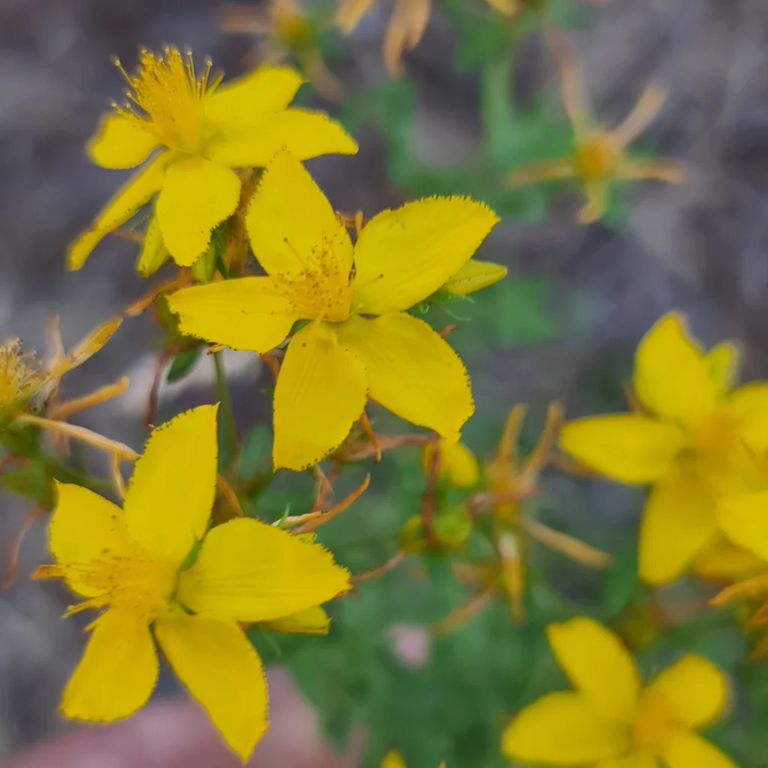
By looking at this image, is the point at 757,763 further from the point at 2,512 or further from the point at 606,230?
the point at 2,512

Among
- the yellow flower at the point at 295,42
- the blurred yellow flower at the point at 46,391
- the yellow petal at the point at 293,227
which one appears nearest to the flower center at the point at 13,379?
the blurred yellow flower at the point at 46,391

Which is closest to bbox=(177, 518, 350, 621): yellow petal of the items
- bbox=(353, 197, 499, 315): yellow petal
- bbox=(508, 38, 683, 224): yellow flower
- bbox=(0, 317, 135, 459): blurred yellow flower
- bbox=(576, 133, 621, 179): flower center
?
bbox=(0, 317, 135, 459): blurred yellow flower

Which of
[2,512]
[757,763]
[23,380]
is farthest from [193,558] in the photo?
[2,512]

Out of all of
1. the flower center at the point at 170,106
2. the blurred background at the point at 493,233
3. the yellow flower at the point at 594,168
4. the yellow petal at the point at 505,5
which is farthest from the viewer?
the blurred background at the point at 493,233

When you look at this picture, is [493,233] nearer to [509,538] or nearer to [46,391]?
[509,538]

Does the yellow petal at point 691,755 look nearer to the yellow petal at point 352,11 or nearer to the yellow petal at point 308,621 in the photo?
the yellow petal at point 308,621
